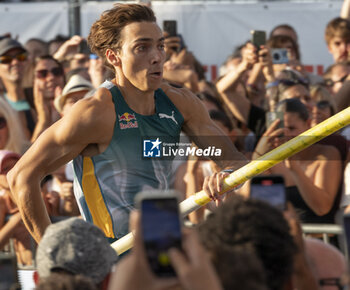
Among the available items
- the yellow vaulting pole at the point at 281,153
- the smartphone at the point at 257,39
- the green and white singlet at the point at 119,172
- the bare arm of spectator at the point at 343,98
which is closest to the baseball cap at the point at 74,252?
the yellow vaulting pole at the point at 281,153

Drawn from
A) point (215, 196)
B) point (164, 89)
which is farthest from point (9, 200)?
point (215, 196)

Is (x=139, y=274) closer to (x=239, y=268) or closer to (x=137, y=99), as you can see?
(x=239, y=268)

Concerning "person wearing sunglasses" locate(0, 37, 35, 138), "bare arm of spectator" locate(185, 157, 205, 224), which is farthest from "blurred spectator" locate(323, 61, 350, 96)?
"person wearing sunglasses" locate(0, 37, 35, 138)

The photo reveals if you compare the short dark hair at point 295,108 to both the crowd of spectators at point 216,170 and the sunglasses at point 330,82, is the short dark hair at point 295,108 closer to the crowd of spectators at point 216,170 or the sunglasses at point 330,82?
the crowd of spectators at point 216,170

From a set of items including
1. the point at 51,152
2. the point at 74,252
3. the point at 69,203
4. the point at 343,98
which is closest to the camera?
the point at 74,252

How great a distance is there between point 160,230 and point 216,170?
3.57 m

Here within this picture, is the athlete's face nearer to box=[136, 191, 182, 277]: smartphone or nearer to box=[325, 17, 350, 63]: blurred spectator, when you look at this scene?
box=[136, 191, 182, 277]: smartphone

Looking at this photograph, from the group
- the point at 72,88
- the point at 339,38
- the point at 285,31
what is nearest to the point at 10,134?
the point at 72,88

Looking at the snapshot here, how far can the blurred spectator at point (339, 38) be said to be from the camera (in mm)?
7118

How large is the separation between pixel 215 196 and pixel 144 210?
202 cm

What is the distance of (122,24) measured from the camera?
14.5 feet

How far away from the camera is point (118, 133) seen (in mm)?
4176

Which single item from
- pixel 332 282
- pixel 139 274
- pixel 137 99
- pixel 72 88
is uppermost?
pixel 72 88

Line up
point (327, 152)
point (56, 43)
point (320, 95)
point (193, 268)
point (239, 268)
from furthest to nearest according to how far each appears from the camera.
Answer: point (56, 43) → point (320, 95) → point (327, 152) → point (239, 268) → point (193, 268)
